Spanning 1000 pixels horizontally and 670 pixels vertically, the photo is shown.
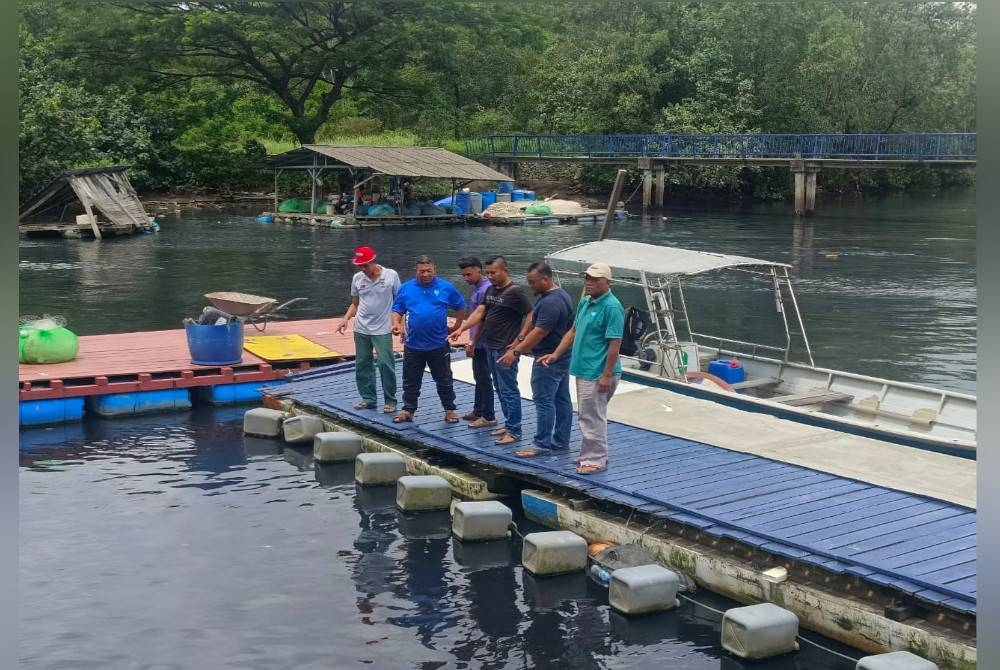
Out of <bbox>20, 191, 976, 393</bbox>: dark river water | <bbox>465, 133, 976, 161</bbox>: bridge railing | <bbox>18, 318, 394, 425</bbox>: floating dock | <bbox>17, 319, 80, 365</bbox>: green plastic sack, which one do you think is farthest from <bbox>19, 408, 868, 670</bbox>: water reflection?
<bbox>465, 133, 976, 161</bbox>: bridge railing

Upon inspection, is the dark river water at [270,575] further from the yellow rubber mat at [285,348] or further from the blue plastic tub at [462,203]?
the blue plastic tub at [462,203]

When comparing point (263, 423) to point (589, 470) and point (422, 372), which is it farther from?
point (589, 470)

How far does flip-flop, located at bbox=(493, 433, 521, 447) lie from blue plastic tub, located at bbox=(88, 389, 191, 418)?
5.33m

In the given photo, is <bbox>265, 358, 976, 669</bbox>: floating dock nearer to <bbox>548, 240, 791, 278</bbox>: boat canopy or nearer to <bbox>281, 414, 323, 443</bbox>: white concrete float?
<bbox>281, 414, 323, 443</bbox>: white concrete float

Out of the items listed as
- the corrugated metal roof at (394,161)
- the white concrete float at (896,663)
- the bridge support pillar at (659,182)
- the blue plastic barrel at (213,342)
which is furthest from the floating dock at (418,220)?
the white concrete float at (896,663)

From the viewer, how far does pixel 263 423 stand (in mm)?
13203

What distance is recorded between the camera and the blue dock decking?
7371mm

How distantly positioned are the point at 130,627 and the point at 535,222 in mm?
37822

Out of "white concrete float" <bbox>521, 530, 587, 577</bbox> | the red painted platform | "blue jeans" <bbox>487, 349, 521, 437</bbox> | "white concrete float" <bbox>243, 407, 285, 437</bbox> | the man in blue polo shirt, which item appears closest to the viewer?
"white concrete float" <bbox>521, 530, 587, 577</bbox>

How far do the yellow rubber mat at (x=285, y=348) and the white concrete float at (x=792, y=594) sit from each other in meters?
6.86

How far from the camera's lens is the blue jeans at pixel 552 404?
400 inches

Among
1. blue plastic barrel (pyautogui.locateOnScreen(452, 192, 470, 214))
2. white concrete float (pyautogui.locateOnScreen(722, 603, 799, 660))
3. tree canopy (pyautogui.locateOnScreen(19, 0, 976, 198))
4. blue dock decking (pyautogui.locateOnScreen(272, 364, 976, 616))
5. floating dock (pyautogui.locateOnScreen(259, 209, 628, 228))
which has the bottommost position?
white concrete float (pyautogui.locateOnScreen(722, 603, 799, 660))

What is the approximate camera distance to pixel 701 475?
9.62 m

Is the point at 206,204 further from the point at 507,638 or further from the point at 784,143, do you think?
the point at 507,638
